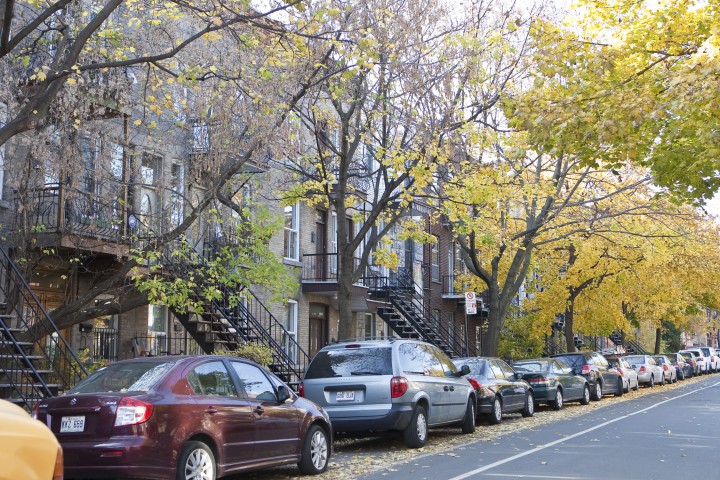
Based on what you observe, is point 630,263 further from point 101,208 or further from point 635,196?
point 101,208

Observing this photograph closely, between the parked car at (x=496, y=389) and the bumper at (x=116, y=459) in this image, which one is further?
the parked car at (x=496, y=389)

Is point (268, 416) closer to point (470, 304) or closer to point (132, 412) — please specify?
point (132, 412)

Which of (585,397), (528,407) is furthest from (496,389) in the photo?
(585,397)

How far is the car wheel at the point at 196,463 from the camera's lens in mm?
9062

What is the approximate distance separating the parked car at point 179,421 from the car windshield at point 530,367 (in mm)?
13151

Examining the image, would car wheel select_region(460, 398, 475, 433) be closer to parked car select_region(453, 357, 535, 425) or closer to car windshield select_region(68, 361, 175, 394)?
parked car select_region(453, 357, 535, 425)

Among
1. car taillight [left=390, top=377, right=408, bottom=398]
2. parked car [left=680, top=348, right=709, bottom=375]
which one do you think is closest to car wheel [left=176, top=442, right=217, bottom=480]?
car taillight [left=390, top=377, right=408, bottom=398]

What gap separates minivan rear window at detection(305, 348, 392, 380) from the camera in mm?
14031

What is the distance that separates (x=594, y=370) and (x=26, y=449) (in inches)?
963

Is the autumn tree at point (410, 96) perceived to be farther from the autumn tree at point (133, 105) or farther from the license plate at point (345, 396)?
the license plate at point (345, 396)

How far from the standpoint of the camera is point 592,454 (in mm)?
12953

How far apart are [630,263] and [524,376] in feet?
39.4

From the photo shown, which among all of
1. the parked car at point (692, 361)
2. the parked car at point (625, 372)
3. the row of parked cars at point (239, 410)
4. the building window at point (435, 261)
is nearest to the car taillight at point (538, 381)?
the row of parked cars at point (239, 410)

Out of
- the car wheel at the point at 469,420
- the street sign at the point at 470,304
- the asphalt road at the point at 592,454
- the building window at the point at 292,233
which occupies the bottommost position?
the asphalt road at the point at 592,454
